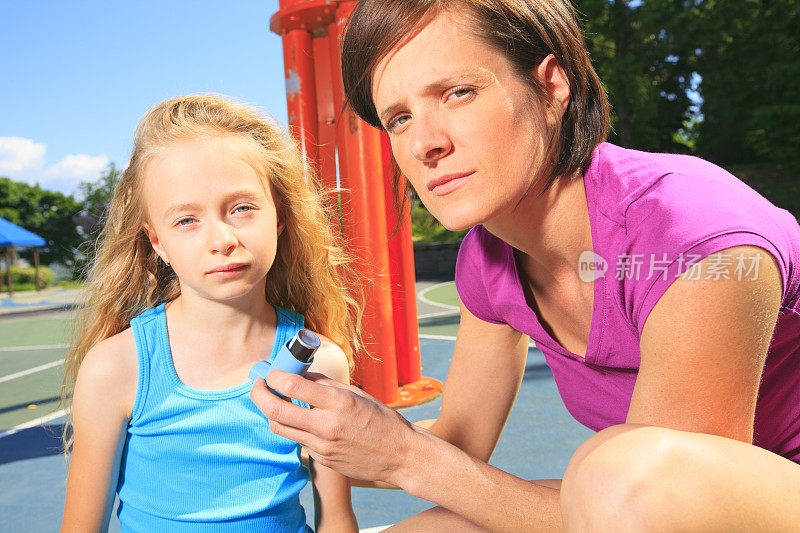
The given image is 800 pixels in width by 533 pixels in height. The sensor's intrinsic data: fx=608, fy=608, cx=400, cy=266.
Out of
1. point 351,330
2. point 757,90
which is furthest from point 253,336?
point 757,90

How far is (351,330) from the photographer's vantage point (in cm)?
219

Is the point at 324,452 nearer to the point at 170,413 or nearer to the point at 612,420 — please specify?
the point at 170,413

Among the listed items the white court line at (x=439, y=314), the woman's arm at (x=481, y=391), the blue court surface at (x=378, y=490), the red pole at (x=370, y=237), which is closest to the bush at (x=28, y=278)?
the white court line at (x=439, y=314)

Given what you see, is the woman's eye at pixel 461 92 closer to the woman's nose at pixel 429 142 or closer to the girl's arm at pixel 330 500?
the woman's nose at pixel 429 142

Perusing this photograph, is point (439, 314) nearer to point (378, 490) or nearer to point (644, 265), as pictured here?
point (378, 490)

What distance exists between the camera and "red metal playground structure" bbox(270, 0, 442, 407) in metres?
3.34

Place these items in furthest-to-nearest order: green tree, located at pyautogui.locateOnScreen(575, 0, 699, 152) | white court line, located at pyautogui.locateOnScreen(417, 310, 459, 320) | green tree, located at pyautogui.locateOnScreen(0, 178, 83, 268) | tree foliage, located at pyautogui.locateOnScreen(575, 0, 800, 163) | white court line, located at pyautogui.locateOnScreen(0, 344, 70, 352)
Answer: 1. green tree, located at pyautogui.locateOnScreen(0, 178, 83, 268)
2. green tree, located at pyautogui.locateOnScreen(575, 0, 699, 152)
3. tree foliage, located at pyautogui.locateOnScreen(575, 0, 800, 163)
4. white court line, located at pyautogui.locateOnScreen(417, 310, 459, 320)
5. white court line, located at pyautogui.locateOnScreen(0, 344, 70, 352)

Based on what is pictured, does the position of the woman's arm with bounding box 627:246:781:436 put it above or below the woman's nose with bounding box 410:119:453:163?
below

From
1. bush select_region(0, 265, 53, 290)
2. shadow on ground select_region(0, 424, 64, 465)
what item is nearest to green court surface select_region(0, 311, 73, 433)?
shadow on ground select_region(0, 424, 64, 465)

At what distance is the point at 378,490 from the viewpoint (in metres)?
2.62

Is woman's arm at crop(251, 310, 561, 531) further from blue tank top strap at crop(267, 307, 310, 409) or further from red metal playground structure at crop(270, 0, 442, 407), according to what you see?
red metal playground structure at crop(270, 0, 442, 407)

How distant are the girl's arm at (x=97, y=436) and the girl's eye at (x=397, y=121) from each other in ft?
3.11

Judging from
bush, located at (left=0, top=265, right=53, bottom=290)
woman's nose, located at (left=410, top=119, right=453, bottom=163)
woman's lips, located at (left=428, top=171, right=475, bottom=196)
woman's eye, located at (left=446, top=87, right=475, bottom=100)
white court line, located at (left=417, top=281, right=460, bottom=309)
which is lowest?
bush, located at (left=0, top=265, right=53, bottom=290)

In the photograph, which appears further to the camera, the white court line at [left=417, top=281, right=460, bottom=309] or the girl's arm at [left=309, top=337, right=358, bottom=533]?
the white court line at [left=417, top=281, right=460, bottom=309]
